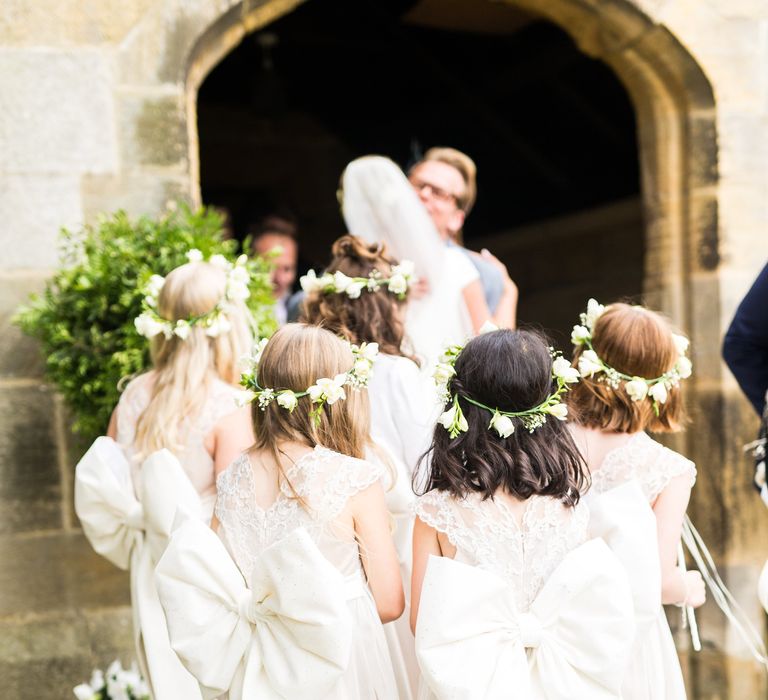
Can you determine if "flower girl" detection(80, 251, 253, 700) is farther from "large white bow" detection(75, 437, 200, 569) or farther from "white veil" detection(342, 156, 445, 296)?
"white veil" detection(342, 156, 445, 296)

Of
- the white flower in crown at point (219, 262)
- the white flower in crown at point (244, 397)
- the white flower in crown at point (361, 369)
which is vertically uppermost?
the white flower in crown at point (219, 262)

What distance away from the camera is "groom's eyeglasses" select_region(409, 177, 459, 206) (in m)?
3.90

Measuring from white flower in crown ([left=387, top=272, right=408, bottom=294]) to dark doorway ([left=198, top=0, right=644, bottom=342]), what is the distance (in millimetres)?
2819

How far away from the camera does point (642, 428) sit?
105 inches

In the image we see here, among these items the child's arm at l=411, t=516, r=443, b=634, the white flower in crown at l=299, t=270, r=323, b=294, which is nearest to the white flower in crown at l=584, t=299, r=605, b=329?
the white flower in crown at l=299, t=270, r=323, b=294

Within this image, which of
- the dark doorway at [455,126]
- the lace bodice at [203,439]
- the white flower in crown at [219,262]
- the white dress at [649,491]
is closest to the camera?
the white dress at [649,491]

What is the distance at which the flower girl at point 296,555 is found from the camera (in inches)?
76.7

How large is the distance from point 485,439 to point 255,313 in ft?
4.51

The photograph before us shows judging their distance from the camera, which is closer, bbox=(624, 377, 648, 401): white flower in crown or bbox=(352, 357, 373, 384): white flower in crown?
bbox=(352, 357, 373, 384): white flower in crown

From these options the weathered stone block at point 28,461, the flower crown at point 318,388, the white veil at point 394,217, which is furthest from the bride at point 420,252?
the weathered stone block at point 28,461

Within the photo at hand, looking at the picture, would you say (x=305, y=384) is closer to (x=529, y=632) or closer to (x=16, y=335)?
(x=529, y=632)

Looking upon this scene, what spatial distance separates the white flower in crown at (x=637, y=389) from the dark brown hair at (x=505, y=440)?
50cm

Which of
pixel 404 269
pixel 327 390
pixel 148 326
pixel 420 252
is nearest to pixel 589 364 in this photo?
pixel 404 269

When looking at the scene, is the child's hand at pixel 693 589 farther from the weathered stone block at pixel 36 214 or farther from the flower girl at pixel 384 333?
the weathered stone block at pixel 36 214
